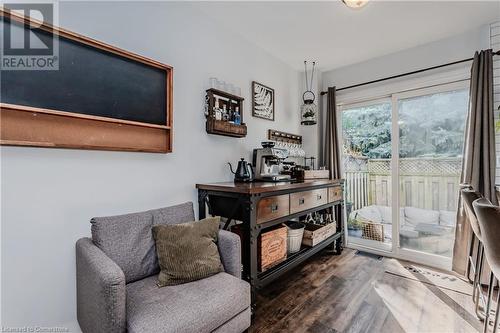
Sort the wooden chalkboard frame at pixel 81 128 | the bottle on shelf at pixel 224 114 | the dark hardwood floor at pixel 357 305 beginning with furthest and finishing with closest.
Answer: the bottle on shelf at pixel 224 114 < the dark hardwood floor at pixel 357 305 < the wooden chalkboard frame at pixel 81 128

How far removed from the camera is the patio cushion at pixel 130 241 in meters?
1.38

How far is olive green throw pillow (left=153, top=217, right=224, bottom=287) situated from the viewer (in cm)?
139

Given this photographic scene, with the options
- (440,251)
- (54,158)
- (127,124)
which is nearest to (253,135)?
(127,124)

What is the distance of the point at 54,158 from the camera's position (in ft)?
4.57

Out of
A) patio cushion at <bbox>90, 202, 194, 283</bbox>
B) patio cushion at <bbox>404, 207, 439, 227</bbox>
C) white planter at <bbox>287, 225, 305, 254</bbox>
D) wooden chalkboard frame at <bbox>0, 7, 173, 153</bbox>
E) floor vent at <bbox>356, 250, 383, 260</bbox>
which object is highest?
wooden chalkboard frame at <bbox>0, 7, 173, 153</bbox>

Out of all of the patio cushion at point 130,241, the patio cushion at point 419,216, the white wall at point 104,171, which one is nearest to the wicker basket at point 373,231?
the patio cushion at point 419,216

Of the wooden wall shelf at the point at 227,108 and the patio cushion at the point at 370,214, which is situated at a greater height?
the wooden wall shelf at the point at 227,108

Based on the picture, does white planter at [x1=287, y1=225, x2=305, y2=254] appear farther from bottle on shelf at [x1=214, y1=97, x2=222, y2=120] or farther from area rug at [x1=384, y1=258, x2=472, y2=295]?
bottle on shelf at [x1=214, y1=97, x2=222, y2=120]

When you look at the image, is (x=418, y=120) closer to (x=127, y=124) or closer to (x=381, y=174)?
(x=381, y=174)

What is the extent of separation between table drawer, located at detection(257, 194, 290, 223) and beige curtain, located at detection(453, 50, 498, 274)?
1917 millimetres

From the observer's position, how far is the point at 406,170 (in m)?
2.99

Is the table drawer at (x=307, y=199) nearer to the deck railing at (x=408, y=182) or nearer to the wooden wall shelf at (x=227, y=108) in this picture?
the wooden wall shelf at (x=227, y=108)

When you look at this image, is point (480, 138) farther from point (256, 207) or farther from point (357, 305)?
point (256, 207)

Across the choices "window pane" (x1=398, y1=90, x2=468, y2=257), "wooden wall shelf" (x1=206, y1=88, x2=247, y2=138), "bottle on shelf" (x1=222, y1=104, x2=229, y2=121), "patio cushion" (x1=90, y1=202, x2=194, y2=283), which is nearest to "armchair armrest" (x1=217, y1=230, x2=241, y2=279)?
"patio cushion" (x1=90, y1=202, x2=194, y2=283)
